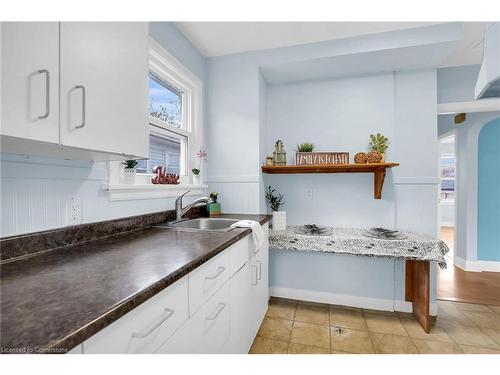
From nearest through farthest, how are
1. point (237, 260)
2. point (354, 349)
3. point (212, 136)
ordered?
1. point (237, 260)
2. point (354, 349)
3. point (212, 136)

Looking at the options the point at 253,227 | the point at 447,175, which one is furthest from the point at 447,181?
the point at 253,227

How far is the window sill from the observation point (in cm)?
142

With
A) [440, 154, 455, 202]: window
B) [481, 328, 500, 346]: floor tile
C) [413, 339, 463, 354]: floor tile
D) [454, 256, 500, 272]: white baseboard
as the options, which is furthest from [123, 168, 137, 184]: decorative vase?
[440, 154, 455, 202]: window

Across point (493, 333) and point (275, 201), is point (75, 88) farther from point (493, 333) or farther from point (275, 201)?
point (493, 333)

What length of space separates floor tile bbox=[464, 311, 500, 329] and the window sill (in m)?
2.81

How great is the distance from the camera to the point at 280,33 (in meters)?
2.13

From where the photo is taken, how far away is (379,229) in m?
2.33

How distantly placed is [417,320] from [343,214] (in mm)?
1116

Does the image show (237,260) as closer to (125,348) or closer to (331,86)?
(125,348)

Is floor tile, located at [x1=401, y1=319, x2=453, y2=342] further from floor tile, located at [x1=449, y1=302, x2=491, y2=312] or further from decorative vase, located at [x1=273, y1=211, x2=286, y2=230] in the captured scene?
decorative vase, located at [x1=273, y1=211, x2=286, y2=230]

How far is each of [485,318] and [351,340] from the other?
1.37 metres

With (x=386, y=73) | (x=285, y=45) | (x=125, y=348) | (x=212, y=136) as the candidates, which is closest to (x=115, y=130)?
(x=125, y=348)

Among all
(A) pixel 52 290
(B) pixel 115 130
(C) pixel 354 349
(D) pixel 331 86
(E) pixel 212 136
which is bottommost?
(C) pixel 354 349

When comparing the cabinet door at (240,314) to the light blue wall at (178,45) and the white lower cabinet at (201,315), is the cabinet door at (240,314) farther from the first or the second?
the light blue wall at (178,45)
